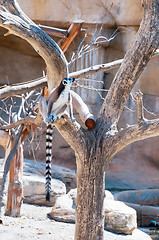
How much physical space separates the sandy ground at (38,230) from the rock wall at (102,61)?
4.98 metres

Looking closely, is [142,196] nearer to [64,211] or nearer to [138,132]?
[64,211]

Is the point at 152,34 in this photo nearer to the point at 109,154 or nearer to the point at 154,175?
the point at 109,154

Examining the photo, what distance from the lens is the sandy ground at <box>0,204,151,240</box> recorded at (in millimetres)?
5582

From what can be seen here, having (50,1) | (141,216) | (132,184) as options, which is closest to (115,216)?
(141,216)

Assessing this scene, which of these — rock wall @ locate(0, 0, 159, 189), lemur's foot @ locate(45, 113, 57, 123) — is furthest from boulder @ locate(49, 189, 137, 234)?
rock wall @ locate(0, 0, 159, 189)

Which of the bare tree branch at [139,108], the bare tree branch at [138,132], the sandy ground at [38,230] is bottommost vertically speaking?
the sandy ground at [38,230]

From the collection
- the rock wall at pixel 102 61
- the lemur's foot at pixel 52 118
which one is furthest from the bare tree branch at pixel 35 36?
the rock wall at pixel 102 61

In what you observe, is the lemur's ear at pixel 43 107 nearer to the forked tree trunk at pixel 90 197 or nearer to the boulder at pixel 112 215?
the forked tree trunk at pixel 90 197

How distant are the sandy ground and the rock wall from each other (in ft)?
16.4

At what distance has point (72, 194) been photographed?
8.07m

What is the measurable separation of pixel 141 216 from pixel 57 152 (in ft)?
13.6

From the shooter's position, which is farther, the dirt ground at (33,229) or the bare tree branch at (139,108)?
the dirt ground at (33,229)

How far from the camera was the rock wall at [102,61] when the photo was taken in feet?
37.6

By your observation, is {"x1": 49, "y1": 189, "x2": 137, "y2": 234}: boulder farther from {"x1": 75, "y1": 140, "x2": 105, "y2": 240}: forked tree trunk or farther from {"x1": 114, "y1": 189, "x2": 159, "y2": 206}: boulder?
{"x1": 114, "y1": 189, "x2": 159, "y2": 206}: boulder
